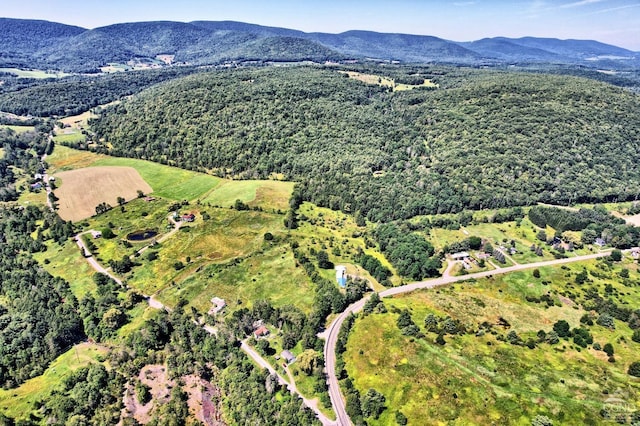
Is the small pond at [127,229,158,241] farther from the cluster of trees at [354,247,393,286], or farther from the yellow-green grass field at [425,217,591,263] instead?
the yellow-green grass field at [425,217,591,263]

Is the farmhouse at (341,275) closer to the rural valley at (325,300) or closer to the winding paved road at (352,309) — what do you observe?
the rural valley at (325,300)

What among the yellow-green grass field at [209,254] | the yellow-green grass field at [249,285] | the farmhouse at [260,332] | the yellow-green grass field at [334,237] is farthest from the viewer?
the yellow-green grass field at [334,237]

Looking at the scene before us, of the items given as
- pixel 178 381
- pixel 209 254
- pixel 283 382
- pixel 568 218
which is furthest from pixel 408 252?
pixel 178 381

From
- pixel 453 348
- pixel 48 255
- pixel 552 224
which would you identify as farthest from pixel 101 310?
pixel 552 224

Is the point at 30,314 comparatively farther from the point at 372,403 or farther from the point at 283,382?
the point at 372,403

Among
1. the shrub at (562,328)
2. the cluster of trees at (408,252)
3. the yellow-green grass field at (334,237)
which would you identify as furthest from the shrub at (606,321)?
the yellow-green grass field at (334,237)

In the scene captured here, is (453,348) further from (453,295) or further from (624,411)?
(624,411)

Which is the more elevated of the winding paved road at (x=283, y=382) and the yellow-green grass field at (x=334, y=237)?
the yellow-green grass field at (x=334, y=237)
